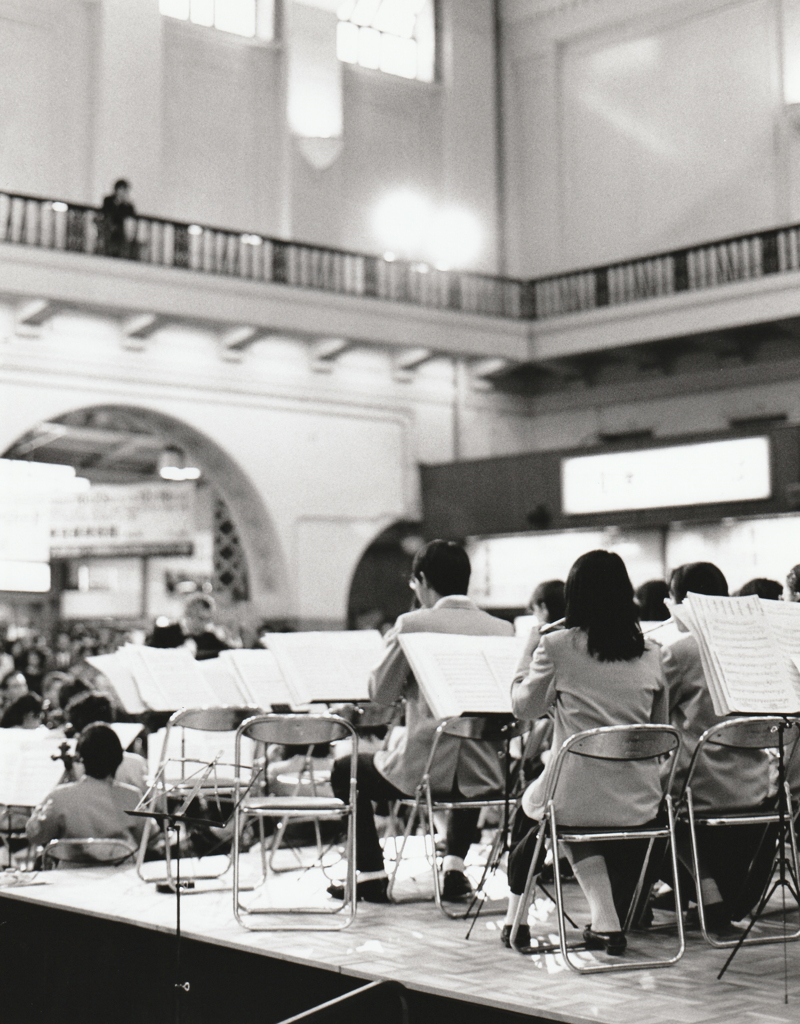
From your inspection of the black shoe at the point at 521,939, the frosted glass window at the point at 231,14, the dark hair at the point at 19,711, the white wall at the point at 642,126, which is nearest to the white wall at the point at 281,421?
the white wall at the point at 642,126

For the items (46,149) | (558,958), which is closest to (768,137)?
(46,149)

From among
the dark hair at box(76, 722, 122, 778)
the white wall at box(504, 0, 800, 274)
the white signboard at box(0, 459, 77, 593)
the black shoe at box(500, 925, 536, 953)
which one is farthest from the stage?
the white wall at box(504, 0, 800, 274)

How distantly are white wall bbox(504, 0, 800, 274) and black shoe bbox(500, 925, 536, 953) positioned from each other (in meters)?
13.8

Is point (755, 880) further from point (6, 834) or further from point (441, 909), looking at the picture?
point (6, 834)

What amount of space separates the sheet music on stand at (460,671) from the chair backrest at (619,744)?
0.60m

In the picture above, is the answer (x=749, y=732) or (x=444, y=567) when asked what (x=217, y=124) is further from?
(x=749, y=732)

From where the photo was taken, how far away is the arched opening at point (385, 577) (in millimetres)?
18688

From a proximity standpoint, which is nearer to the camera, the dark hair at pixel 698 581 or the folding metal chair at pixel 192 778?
the dark hair at pixel 698 581

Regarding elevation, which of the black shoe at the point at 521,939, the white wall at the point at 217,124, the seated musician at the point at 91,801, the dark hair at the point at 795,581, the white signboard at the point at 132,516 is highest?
the white wall at the point at 217,124

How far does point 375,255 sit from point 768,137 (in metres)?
5.04

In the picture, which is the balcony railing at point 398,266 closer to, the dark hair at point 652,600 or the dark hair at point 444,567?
the dark hair at point 652,600

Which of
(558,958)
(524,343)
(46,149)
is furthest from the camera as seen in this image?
(524,343)

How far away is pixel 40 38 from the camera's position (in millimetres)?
16672

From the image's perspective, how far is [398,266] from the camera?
1770cm
